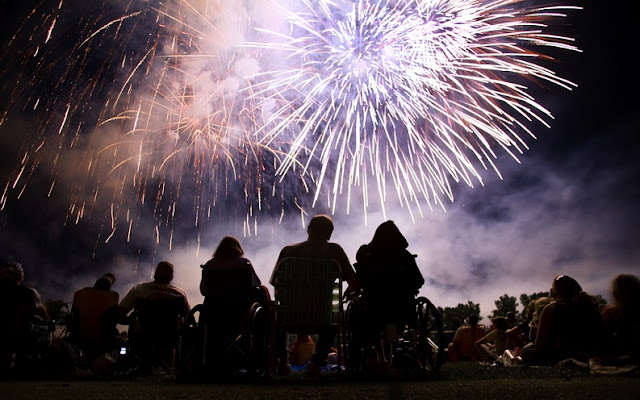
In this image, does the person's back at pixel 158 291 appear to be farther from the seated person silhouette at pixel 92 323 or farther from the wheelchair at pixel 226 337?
the wheelchair at pixel 226 337

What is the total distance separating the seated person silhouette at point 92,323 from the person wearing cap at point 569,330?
555cm

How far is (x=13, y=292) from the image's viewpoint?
5.43 meters

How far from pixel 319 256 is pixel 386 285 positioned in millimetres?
896

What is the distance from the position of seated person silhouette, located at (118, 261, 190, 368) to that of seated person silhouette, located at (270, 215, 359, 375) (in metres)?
1.44

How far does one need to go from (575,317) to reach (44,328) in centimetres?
636

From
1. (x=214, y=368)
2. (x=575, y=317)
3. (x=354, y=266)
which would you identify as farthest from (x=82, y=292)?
(x=575, y=317)

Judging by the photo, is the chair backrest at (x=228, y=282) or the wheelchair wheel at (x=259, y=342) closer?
the wheelchair wheel at (x=259, y=342)

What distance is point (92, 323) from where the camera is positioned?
6852 mm

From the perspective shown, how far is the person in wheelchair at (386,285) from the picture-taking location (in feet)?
17.6

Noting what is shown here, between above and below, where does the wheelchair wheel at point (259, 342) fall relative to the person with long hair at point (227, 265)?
below

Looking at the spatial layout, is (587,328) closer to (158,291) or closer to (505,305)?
Result: (158,291)

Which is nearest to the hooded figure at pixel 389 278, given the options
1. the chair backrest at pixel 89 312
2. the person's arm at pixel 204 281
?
the person's arm at pixel 204 281

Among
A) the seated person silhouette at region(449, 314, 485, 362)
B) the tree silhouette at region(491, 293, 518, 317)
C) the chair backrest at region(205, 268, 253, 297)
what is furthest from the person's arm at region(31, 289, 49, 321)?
the tree silhouette at region(491, 293, 518, 317)

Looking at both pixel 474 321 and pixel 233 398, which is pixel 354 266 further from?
pixel 474 321
